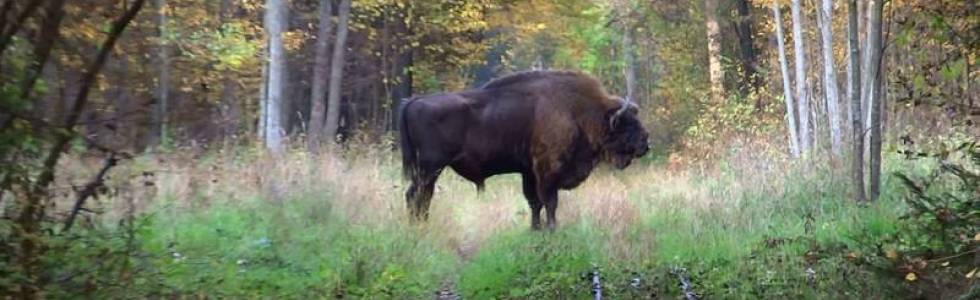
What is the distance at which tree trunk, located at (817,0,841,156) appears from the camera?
45.7ft

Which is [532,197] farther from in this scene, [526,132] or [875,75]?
[875,75]

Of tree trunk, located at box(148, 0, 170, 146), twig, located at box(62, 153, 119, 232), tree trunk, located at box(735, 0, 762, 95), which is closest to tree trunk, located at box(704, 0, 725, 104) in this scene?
tree trunk, located at box(735, 0, 762, 95)

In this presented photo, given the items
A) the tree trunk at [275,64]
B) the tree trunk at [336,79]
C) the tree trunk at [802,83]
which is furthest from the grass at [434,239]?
the tree trunk at [336,79]

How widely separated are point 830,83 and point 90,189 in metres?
11.0

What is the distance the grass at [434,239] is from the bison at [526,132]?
0.56 metres

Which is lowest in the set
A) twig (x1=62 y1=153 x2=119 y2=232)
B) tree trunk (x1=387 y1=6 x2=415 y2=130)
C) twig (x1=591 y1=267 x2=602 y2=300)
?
twig (x1=591 y1=267 x2=602 y2=300)

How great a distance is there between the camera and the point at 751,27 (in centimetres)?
3083

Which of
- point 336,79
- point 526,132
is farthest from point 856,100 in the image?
point 336,79

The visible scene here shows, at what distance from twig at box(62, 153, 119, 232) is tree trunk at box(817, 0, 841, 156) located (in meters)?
9.53

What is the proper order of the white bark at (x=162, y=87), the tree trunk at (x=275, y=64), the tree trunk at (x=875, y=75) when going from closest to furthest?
the white bark at (x=162, y=87) → the tree trunk at (x=875, y=75) → the tree trunk at (x=275, y=64)

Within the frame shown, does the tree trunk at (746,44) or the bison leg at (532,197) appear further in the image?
the tree trunk at (746,44)

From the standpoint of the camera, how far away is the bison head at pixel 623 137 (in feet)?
47.7

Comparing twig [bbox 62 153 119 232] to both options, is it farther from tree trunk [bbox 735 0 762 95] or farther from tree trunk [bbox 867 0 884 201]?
tree trunk [bbox 735 0 762 95]

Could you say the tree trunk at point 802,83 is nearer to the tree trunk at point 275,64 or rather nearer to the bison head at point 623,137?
the bison head at point 623,137
